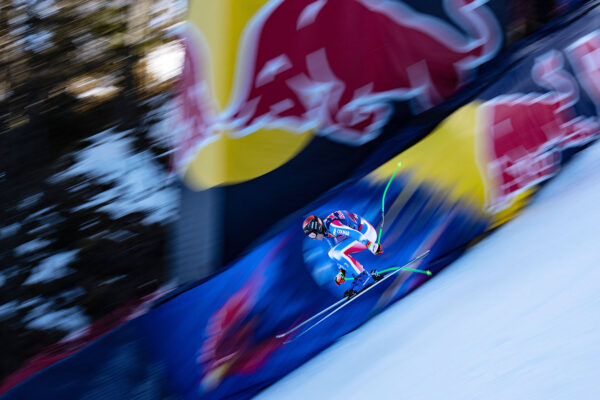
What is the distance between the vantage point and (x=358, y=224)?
7.48ft

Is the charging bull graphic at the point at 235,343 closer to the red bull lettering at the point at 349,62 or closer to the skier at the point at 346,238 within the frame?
the skier at the point at 346,238

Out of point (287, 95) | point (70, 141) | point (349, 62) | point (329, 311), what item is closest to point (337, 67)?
point (349, 62)

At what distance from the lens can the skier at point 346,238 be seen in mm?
2254

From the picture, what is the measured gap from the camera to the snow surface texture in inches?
57.4

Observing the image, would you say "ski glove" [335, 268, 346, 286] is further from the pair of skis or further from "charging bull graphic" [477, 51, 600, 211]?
"charging bull graphic" [477, 51, 600, 211]

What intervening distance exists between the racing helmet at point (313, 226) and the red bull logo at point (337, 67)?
37cm

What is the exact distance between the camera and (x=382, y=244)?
230cm

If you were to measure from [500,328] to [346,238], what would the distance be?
68cm

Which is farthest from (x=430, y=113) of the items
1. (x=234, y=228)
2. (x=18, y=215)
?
(x=18, y=215)

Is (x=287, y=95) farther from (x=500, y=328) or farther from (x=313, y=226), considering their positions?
(x=500, y=328)

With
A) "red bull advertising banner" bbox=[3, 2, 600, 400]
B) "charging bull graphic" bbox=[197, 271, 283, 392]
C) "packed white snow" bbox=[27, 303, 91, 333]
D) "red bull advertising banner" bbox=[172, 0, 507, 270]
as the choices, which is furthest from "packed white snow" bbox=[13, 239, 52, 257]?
"charging bull graphic" bbox=[197, 271, 283, 392]

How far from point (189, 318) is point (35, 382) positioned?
468mm

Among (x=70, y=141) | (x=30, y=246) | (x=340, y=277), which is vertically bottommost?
(x=340, y=277)

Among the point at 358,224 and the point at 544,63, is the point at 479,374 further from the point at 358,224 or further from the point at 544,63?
the point at 544,63
